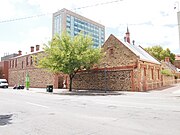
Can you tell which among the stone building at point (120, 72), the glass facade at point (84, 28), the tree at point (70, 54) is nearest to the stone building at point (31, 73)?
the stone building at point (120, 72)

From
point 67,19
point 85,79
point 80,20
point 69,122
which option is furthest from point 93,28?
point 69,122

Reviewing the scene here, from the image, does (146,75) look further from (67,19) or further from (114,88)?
(67,19)

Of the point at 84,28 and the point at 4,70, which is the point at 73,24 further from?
the point at 4,70

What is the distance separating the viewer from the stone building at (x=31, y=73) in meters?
40.2

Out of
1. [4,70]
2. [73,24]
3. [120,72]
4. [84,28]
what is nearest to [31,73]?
[4,70]

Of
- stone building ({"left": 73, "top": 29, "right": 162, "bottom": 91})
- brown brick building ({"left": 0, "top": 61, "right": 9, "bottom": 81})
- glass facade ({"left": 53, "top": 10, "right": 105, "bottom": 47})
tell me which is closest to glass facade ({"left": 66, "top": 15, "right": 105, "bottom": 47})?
glass facade ({"left": 53, "top": 10, "right": 105, "bottom": 47})

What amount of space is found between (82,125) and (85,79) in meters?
26.4

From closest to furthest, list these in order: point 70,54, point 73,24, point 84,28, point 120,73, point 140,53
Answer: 1. point 70,54
2. point 120,73
3. point 140,53
4. point 73,24
5. point 84,28

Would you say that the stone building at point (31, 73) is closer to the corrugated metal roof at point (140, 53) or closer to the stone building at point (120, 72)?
the stone building at point (120, 72)

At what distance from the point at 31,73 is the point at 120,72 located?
902 inches

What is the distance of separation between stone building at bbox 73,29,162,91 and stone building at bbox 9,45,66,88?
567 cm

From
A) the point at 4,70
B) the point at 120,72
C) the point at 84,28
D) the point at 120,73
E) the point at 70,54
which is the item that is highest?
the point at 84,28

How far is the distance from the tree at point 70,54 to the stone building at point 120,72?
2540 mm

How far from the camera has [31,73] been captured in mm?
46875
